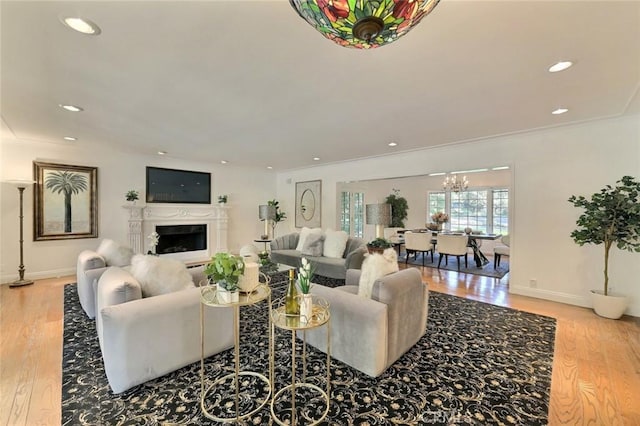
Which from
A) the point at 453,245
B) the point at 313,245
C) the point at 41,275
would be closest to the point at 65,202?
the point at 41,275

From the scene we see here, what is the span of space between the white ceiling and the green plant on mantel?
998 mm

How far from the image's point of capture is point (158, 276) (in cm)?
230

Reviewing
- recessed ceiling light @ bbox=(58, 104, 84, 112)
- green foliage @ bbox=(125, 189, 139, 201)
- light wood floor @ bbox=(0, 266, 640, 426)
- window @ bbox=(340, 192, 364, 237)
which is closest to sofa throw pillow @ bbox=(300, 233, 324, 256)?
window @ bbox=(340, 192, 364, 237)

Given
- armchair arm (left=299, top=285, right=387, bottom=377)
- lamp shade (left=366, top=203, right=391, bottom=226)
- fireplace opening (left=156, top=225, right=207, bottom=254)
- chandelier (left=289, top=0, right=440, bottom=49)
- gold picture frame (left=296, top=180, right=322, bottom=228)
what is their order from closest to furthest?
chandelier (left=289, top=0, right=440, bottom=49), armchair arm (left=299, top=285, right=387, bottom=377), lamp shade (left=366, top=203, right=391, bottom=226), fireplace opening (left=156, top=225, right=207, bottom=254), gold picture frame (left=296, top=180, right=322, bottom=228)

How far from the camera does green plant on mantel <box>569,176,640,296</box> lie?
317 centimetres

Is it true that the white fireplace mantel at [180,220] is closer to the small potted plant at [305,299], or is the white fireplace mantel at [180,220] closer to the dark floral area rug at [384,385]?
the dark floral area rug at [384,385]

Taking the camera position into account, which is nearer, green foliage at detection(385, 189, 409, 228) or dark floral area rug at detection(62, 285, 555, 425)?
dark floral area rug at detection(62, 285, 555, 425)

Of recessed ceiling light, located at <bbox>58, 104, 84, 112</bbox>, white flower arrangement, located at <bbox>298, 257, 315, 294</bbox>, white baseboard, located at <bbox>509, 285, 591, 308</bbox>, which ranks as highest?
recessed ceiling light, located at <bbox>58, 104, 84, 112</bbox>

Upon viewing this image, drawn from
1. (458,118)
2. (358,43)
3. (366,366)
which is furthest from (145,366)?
(458,118)

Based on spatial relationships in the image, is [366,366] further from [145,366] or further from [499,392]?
[145,366]

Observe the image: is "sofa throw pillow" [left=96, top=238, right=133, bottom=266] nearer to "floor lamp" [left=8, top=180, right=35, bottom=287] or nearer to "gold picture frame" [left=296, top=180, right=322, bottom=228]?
"floor lamp" [left=8, top=180, right=35, bottom=287]

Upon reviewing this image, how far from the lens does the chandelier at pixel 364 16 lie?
0.78 m

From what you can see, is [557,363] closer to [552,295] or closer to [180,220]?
[552,295]

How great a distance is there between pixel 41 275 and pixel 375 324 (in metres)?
6.19
